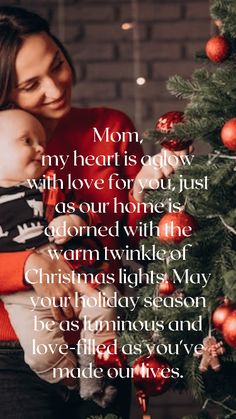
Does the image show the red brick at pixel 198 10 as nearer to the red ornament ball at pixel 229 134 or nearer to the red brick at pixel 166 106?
the red brick at pixel 166 106

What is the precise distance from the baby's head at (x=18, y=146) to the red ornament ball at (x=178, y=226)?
0.40m

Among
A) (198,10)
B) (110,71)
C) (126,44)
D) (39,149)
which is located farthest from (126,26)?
(39,149)

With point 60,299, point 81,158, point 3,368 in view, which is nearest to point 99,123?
point 81,158

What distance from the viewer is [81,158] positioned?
1.95m

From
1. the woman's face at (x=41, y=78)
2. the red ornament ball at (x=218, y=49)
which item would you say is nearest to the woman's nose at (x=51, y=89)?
the woman's face at (x=41, y=78)

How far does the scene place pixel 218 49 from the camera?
1.60 metres

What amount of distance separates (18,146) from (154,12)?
1448 mm

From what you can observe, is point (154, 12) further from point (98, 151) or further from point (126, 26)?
point (98, 151)

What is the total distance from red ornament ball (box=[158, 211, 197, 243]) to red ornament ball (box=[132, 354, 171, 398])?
241mm

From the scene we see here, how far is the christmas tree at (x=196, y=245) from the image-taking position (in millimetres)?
1560

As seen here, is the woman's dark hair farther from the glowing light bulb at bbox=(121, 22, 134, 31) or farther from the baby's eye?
the glowing light bulb at bbox=(121, 22, 134, 31)

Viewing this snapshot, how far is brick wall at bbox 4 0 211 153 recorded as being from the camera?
298 centimetres

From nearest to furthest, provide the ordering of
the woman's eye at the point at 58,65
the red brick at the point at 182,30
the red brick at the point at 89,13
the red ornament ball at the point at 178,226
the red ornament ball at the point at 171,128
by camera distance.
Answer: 1. the red ornament ball at the point at 178,226
2. the red ornament ball at the point at 171,128
3. the woman's eye at the point at 58,65
4. the red brick at the point at 89,13
5. the red brick at the point at 182,30

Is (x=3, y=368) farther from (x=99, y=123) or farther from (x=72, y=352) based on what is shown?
(x=99, y=123)
